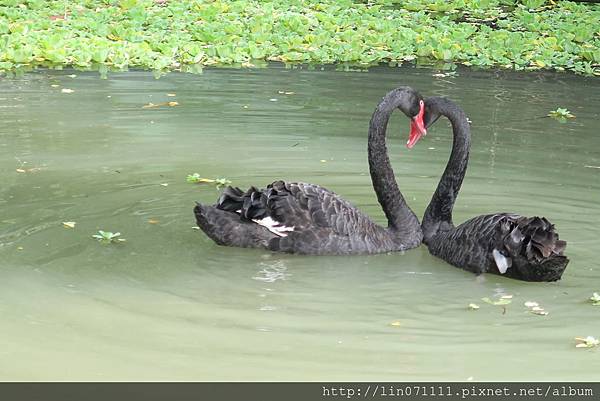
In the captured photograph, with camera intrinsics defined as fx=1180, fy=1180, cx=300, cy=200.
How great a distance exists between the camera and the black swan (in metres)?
5.43

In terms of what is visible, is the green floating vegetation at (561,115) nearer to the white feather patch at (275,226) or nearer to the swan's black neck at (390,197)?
the swan's black neck at (390,197)

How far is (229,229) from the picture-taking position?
19.7ft

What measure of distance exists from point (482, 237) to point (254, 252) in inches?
45.6

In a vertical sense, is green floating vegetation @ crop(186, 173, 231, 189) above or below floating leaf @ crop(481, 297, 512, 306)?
above

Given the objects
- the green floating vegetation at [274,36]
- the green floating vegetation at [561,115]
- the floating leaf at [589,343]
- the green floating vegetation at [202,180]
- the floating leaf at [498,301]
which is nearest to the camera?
the floating leaf at [589,343]

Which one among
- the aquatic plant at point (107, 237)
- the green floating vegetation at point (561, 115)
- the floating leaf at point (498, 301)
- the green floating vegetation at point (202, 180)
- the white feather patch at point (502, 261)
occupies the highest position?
the green floating vegetation at point (561, 115)

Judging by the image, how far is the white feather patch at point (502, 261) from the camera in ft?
18.4

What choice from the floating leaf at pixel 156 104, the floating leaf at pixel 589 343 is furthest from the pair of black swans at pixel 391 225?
the floating leaf at pixel 156 104

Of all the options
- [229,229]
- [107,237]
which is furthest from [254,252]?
[107,237]

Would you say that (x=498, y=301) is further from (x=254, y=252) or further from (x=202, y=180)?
(x=202, y=180)

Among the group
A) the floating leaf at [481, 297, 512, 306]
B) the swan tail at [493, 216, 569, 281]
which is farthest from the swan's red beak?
the floating leaf at [481, 297, 512, 306]

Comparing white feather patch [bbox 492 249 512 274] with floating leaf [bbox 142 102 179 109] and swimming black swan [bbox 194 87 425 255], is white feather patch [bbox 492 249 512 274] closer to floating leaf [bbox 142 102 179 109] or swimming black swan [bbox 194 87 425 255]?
swimming black swan [bbox 194 87 425 255]

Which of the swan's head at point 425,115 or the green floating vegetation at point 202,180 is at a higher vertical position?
the swan's head at point 425,115
